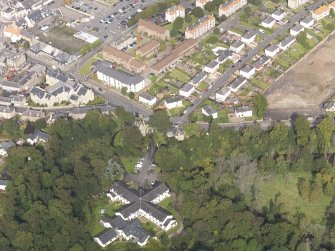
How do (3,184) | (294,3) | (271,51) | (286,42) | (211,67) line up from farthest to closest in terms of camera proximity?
(294,3) → (286,42) → (271,51) → (211,67) → (3,184)

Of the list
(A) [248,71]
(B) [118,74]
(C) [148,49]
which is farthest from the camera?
(C) [148,49]

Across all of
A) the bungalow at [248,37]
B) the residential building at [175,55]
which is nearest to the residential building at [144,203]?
the residential building at [175,55]

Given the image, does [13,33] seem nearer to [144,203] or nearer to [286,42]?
[286,42]

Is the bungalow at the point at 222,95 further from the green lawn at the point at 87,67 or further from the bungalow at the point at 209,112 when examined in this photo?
the green lawn at the point at 87,67

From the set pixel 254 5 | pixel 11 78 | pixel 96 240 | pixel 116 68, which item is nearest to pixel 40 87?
pixel 11 78

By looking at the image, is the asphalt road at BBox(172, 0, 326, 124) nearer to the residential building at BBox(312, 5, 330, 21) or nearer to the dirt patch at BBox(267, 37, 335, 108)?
the residential building at BBox(312, 5, 330, 21)

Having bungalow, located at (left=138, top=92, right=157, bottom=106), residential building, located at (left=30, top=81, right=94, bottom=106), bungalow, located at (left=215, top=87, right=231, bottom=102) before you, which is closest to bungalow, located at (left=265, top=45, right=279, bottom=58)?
bungalow, located at (left=215, top=87, right=231, bottom=102)

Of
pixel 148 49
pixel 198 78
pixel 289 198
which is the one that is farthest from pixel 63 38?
pixel 289 198
